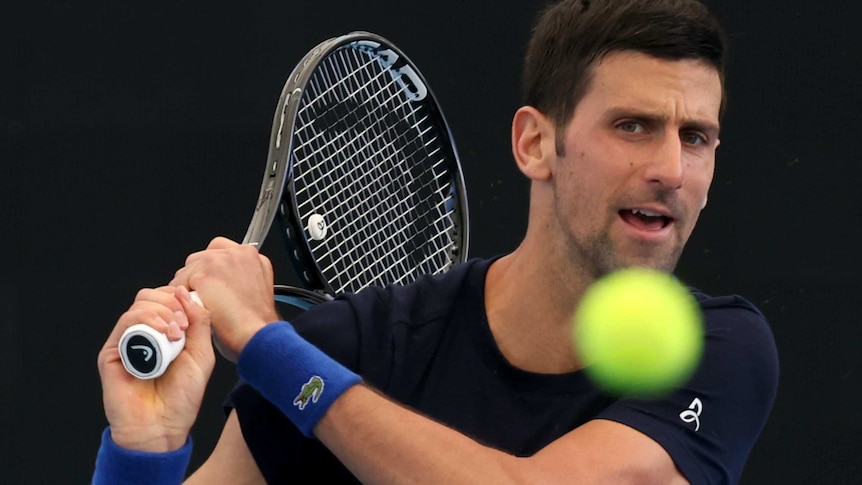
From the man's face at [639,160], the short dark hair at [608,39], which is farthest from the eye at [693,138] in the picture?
the short dark hair at [608,39]

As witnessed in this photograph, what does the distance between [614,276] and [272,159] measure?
600 millimetres

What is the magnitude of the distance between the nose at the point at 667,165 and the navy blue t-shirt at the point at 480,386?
0.76 ft

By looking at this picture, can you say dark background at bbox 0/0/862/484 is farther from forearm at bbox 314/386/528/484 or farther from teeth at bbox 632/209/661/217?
forearm at bbox 314/386/528/484

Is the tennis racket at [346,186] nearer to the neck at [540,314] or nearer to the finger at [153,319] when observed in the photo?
the finger at [153,319]

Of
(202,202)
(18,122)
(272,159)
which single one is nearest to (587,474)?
(272,159)

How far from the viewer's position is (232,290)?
1.82 m

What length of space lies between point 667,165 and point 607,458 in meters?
0.41

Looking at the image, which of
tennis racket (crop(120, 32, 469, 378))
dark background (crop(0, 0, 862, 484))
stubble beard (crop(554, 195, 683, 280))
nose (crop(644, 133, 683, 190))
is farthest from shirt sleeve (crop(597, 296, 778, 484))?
dark background (crop(0, 0, 862, 484))

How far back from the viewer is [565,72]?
79.4 inches

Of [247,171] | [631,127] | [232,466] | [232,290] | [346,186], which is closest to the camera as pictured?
[232,290]

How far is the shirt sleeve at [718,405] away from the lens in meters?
1.81

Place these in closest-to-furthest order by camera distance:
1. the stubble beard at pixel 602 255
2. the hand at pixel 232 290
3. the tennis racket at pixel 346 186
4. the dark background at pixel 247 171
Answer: the hand at pixel 232 290 < the stubble beard at pixel 602 255 < the tennis racket at pixel 346 186 < the dark background at pixel 247 171

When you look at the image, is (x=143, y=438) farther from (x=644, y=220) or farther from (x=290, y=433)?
(x=644, y=220)

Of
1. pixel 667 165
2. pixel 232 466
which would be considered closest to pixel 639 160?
pixel 667 165
